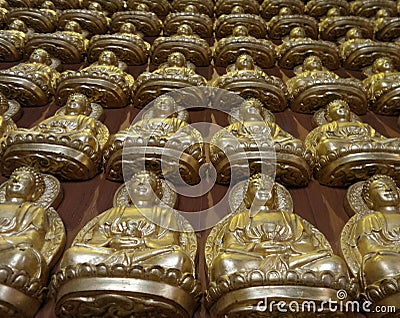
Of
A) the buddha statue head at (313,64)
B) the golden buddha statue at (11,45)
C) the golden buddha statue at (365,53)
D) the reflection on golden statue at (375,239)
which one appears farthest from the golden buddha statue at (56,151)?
the golden buddha statue at (365,53)

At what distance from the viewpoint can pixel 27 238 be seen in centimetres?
86

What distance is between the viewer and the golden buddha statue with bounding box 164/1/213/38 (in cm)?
212

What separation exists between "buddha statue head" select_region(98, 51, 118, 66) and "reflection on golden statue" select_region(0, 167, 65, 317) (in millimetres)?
697

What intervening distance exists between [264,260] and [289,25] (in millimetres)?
1680

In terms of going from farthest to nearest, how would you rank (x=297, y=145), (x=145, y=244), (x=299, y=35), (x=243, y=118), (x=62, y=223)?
(x=299, y=35) → (x=243, y=118) → (x=297, y=145) → (x=62, y=223) → (x=145, y=244)

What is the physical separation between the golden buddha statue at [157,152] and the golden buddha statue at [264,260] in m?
0.18

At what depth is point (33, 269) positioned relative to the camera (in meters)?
0.79

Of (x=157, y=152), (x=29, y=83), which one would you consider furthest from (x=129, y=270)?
(x=29, y=83)

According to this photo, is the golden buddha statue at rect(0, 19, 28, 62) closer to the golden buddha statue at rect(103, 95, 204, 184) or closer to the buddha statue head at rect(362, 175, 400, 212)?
the golden buddha statue at rect(103, 95, 204, 184)

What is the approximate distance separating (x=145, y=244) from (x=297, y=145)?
518 mm

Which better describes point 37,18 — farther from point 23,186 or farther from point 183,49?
point 23,186

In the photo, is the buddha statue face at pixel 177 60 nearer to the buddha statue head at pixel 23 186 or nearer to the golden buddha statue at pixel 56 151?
the golden buddha statue at pixel 56 151

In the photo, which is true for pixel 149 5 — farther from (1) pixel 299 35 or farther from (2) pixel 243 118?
(2) pixel 243 118

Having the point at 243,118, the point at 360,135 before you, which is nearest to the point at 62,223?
the point at 243,118
